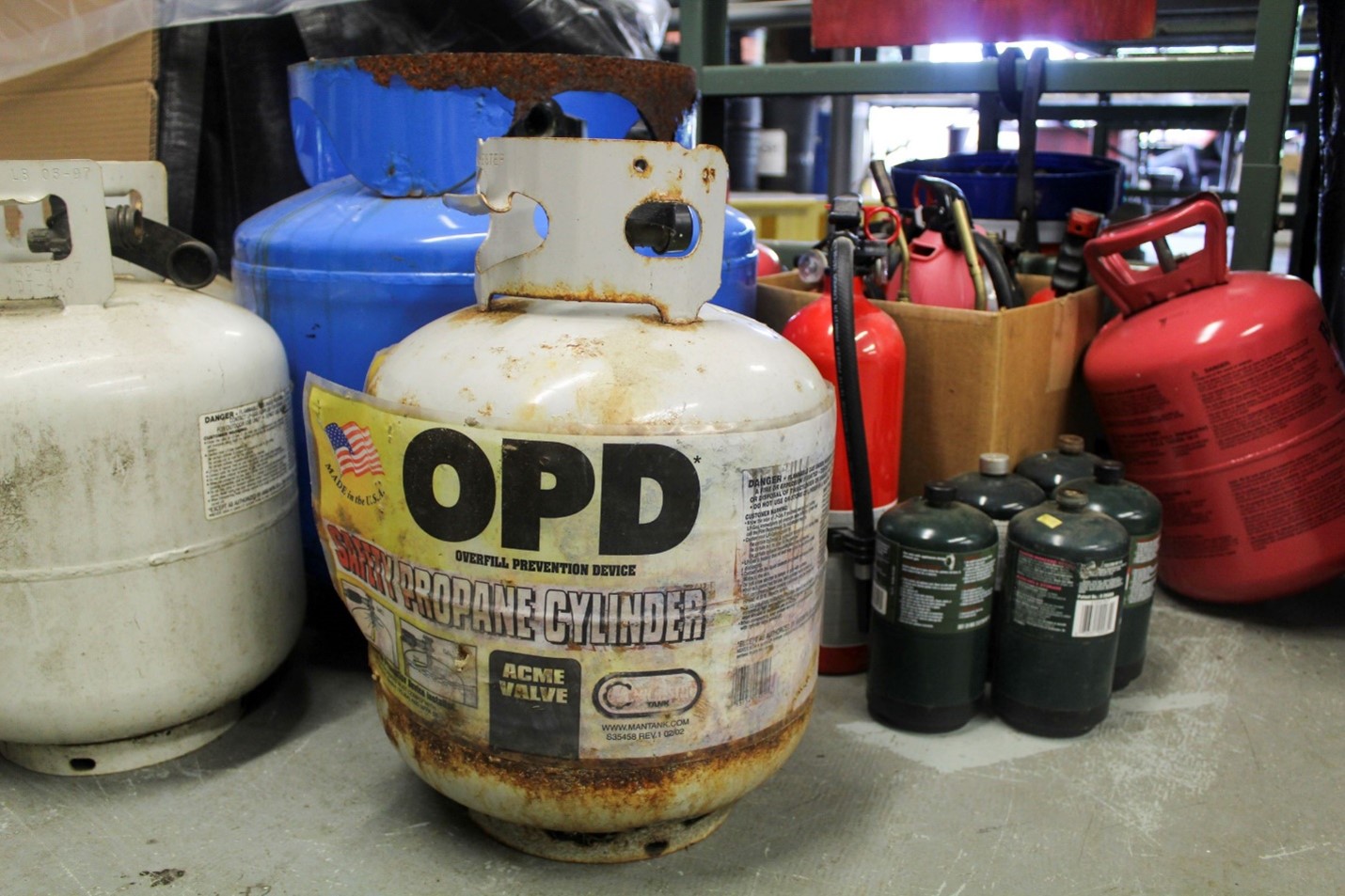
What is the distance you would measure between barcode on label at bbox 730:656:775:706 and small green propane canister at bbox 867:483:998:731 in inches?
13.2

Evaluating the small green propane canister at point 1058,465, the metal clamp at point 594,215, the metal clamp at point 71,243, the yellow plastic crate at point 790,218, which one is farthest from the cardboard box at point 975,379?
the yellow plastic crate at point 790,218

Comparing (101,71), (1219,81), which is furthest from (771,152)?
(101,71)

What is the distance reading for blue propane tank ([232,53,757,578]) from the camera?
1293mm

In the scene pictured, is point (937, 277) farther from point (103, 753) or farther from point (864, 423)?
point (103, 753)

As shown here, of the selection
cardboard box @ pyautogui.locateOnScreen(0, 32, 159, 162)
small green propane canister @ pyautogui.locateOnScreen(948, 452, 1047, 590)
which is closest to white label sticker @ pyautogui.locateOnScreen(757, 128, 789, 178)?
cardboard box @ pyautogui.locateOnScreen(0, 32, 159, 162)

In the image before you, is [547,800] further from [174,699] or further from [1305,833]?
[1305,833]

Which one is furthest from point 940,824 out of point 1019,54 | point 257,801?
point 1019,54

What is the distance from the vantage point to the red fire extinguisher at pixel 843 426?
Answer: 1438mm

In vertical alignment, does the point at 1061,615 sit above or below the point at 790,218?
below

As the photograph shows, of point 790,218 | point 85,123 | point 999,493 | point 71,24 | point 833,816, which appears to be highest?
point 71,24

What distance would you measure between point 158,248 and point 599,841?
877 millimetres

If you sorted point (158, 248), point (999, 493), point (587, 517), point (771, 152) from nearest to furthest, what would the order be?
point (587, 517) → point (158, 248) → point (999, 493) → point (771, 152)

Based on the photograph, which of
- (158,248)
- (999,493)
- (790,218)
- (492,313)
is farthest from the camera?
(790,218)

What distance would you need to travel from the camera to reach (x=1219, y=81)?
1.72 m
